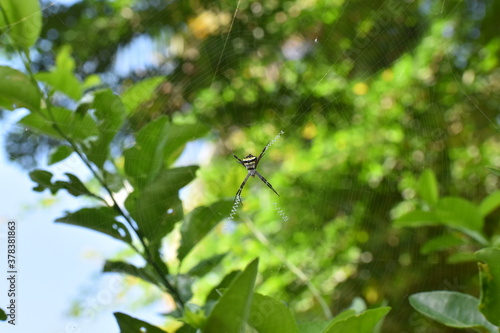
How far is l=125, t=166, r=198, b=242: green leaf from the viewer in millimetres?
651

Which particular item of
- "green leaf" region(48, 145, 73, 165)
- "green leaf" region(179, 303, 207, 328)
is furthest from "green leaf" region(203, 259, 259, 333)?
"green leaf" region(48, 145, 73, 165)

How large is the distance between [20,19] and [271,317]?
1.62ft

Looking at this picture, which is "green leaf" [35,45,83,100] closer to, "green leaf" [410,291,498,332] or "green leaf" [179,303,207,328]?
"green leaf" [179,303,207,328]

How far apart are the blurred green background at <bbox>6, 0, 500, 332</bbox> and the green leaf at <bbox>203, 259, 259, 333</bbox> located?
3.21ft

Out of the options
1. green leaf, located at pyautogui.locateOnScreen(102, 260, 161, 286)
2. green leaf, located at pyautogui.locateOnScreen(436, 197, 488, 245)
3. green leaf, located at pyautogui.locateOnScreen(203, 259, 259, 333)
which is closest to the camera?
green leaf, located at pyautogui.locateOnScreen(203, 259, 259, 333)

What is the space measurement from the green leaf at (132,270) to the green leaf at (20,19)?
0.31m

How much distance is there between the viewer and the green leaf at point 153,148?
686 mm

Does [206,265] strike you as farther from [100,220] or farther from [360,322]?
[360,322]

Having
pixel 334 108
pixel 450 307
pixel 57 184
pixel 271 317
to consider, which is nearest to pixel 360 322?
pixel 271 317

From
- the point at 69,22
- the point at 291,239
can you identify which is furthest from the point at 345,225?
the point at 69,22

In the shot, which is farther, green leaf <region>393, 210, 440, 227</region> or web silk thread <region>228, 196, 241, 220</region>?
green leaf <region>393, 210, 440, 227</region>

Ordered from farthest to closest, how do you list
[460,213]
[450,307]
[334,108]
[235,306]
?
[334,108], [460,213], [450,307], [235,306]

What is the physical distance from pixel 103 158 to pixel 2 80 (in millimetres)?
156

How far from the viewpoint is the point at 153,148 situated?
2.32 ft
